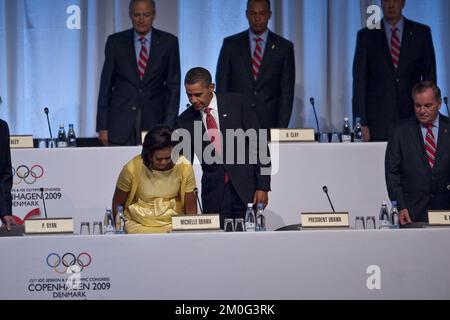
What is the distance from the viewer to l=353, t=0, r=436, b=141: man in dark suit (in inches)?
293

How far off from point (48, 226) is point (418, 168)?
234 centimetres

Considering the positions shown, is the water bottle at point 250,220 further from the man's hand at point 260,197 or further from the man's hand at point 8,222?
the man's hand at point 8,222

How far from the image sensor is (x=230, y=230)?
5453mm

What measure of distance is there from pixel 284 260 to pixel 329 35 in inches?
149

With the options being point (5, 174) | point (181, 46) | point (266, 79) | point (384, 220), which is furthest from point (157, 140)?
point (181, 46)

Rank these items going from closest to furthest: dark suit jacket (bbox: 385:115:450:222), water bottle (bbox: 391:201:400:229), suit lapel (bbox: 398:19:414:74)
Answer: water bottle (bbox: 391:201:400:229)
dark suit jacket (bbox: 385:115:450:222)
suit lapel (bbox: 398:19:414:74)

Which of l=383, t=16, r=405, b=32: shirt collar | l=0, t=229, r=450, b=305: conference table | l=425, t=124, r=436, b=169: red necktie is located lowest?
l=0, t=229, r=450, b=305: conference table

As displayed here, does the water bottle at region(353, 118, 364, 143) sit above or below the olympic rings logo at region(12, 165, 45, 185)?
above

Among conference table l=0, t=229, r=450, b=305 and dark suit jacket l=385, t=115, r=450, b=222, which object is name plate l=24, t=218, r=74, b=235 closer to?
conference table l=0, t=229, r=450, b=305

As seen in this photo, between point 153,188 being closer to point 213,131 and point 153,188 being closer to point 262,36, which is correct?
point 213,131

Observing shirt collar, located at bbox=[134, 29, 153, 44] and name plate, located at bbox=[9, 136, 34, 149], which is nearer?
name plate, located at bbox=[9, 136, 34, 149]

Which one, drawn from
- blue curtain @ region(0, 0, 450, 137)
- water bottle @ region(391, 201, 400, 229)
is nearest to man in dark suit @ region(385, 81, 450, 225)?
water bottle @ region(391, 201, 400, 229)

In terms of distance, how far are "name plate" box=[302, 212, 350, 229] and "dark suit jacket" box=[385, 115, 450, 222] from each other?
104 cm

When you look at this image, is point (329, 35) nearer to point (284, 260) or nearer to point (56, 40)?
point (56, 40)
